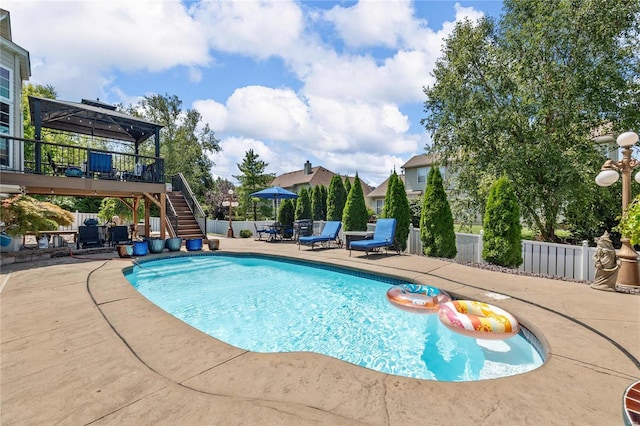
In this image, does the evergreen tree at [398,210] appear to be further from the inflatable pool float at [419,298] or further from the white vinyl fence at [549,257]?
the inflatable pool float at [419,298]

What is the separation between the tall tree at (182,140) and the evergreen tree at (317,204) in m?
13.8

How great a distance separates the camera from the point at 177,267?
9266 mm

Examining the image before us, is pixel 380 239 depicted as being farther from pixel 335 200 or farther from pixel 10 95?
pixel 10 95

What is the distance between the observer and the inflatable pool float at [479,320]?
3.87 m

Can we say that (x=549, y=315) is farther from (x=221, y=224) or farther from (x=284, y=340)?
(x=221, y=224)

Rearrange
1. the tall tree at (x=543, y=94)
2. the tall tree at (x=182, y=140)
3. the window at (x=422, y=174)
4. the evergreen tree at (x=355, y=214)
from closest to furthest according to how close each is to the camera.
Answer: the tall tree at (x=543, y=94) < the evergreen tree at (x=355, y=214) < the window at (x=422, y=174) < the tall tree at (x=182, y=140)

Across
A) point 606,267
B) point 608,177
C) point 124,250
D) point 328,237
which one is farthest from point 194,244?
point 608,177

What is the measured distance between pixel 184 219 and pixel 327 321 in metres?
10.8

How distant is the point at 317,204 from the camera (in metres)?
20.1

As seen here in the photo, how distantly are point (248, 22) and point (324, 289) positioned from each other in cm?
844

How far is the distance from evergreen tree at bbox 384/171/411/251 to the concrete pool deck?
6192 mm

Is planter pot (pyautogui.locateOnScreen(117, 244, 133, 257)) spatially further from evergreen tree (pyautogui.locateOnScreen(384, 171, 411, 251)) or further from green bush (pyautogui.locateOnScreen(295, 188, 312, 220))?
green bush (pyautogui.locateOnScreen(295, 188, 312, 220))

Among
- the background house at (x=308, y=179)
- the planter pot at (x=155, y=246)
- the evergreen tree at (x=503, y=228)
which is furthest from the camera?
the background house at (x=308, y=179)

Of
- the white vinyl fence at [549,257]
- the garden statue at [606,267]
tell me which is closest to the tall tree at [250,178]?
the white vinyl fence at [549,257]
